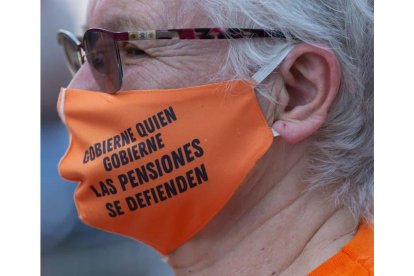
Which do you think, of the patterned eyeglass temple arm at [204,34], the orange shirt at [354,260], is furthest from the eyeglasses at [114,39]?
the orange shirt at [354,260]

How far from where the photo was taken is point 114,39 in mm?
1327

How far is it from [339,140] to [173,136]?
0.39 metres

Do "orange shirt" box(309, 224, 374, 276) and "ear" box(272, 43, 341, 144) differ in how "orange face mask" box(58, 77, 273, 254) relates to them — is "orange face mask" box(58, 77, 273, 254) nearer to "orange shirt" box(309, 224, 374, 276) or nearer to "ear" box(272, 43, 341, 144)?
"ear" box(272, 43, 341, 144)

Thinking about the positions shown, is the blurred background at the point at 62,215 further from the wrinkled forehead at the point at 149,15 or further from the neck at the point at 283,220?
the neck at the point at 283,220

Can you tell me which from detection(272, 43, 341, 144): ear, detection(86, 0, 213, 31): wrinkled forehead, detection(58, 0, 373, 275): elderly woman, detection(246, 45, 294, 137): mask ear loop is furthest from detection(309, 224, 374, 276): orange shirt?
detection(86, 0, 213, 31): wrinkled forehead

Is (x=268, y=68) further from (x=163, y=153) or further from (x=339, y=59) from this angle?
(x=163, y=153)

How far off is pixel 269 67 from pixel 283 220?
360 millimetres

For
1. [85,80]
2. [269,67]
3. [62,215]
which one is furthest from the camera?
[62,215]

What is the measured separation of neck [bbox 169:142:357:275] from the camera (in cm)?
130

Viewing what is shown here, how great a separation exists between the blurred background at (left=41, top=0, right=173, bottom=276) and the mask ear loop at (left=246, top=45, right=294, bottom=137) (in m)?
0.57

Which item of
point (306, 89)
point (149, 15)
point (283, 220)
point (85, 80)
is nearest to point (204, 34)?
point (149, 15)

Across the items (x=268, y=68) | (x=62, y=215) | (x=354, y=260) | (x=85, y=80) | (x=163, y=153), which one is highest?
(x=268, y=68)
